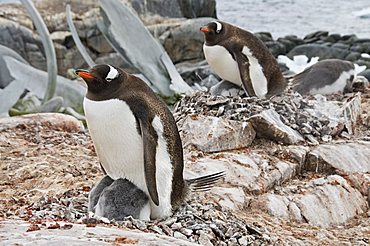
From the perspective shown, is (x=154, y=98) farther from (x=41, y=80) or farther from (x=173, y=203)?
(x=41, y=80)

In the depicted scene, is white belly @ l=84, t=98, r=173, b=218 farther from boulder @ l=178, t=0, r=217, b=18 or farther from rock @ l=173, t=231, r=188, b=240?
boulder @ l=178, t=0, r=217, b=18

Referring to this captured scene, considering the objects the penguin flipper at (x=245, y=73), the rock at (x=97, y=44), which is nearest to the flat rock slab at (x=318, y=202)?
the penguin flipper at (x=245, y=73)

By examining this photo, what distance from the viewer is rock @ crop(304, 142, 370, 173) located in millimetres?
5434

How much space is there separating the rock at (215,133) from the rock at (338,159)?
0.47 meters

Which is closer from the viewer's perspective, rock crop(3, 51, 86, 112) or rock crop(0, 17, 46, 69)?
rock crop(3, 51, 86, 112)

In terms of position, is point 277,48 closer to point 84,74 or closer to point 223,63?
point 223,63

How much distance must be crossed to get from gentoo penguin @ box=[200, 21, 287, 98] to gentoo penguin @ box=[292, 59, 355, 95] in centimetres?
79

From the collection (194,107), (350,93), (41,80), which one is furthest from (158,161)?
(41,80)

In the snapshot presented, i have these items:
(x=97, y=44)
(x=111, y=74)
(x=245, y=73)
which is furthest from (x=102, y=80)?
(x=97, y=44)

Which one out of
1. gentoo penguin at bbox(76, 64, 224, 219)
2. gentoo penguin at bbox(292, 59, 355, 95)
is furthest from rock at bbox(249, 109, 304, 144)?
gentoo penguin at bbox(76, 64, 224, 219)

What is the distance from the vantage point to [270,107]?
19.1 feet

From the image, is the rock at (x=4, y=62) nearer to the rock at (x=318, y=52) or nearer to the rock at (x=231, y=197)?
the rock at (x=231, y=197)

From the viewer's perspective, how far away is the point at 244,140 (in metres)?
5.51

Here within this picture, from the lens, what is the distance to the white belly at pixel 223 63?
20.6 feet
